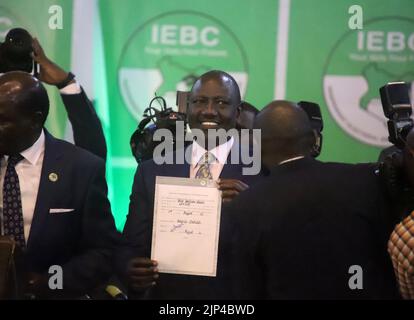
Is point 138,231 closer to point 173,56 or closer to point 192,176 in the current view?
point 192,176

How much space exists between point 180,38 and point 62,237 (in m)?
1.98

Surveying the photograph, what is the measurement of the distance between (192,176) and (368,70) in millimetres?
2075

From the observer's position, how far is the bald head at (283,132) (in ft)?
6.27

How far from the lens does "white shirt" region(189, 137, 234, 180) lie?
7.14 ft

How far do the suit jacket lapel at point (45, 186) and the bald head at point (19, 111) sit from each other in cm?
7

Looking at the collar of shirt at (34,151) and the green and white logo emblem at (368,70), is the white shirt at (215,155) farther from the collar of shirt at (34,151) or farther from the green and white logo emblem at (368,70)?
the green and white logo emblem at (368,70)

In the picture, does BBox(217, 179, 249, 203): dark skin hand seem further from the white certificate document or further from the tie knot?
the tie knot

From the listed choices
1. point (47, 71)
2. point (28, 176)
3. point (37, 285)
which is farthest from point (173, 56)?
point (37, 285)

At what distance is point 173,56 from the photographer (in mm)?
3854

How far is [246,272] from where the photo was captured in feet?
6.08

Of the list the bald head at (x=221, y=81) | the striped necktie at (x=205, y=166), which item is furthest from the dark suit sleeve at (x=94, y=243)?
the bald head at (x=221, y=81)

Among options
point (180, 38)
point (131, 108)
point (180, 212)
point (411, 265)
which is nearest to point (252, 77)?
point (180, 38)

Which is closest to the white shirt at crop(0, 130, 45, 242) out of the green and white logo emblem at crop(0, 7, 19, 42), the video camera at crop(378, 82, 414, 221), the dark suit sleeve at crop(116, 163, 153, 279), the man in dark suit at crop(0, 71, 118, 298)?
the man in dark suit at crop(0, 71, 118, 298)

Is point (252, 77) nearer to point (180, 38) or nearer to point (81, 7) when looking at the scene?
point (180, 38)
